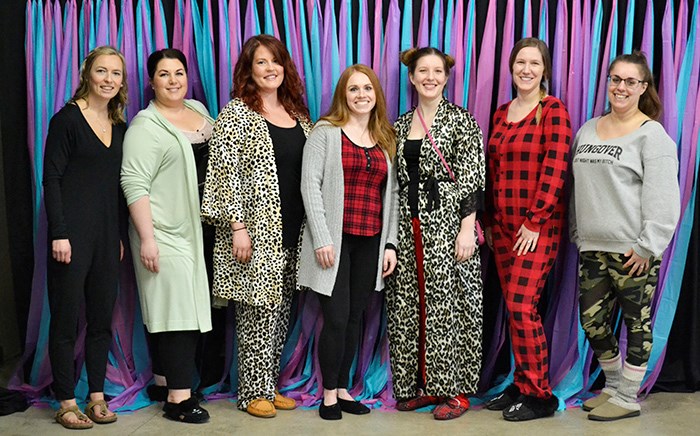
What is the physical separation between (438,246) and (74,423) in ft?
5.20

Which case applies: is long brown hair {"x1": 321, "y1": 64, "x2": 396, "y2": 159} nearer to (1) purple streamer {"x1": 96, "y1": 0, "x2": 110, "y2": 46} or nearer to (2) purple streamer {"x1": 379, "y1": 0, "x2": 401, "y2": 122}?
(2) purple streamer {"x1": 379, "y1": 0, "x2": 401, "y2": 122}

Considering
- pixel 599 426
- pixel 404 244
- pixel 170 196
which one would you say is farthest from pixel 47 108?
pixel 599 426

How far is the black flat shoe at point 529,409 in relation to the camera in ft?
10.9

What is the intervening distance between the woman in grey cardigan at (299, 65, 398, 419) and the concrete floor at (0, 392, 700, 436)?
12 cm

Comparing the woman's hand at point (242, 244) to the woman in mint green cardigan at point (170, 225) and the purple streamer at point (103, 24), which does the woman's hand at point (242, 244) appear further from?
the purple streamer at point (103, 24)

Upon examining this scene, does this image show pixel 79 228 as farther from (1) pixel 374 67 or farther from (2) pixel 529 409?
(2) pixel 529 409

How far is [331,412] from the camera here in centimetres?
337

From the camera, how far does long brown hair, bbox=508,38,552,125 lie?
10.7ft

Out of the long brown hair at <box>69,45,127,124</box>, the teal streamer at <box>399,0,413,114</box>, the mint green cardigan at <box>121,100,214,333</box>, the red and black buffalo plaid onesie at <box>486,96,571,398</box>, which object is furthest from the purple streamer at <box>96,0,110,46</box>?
the red and black buffalo plaid onesie at <box>486,96,571,398</box>

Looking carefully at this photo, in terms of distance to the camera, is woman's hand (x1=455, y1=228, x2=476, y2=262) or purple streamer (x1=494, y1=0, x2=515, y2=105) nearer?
woman's hand (x1=455, y1=228, x2=476, y2=262)

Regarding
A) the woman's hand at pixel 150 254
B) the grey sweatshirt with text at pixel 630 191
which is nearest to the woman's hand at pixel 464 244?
the grey sweatshirt with text at pixel 630 191

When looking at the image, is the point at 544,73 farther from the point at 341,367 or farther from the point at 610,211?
the point at 341,367

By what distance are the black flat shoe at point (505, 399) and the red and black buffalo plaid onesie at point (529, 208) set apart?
0.26ft

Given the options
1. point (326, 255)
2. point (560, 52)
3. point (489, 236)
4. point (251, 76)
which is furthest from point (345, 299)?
point (560, 52)
